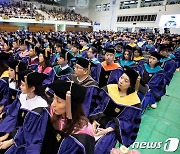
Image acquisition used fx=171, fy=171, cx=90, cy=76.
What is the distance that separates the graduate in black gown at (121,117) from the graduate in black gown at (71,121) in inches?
27.2

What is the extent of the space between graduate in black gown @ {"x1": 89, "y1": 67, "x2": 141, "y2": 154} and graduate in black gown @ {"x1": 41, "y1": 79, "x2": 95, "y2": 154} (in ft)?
2.27

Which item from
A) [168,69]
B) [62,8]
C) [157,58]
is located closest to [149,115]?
[157,58]

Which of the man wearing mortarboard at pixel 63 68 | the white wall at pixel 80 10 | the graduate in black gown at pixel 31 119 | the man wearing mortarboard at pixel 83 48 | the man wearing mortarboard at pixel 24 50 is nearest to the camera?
the graduate in black gown at pixel 31 119

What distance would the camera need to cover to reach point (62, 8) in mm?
35938

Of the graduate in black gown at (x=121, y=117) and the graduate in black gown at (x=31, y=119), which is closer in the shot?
the graduate in black gown at (x=31, y=119)

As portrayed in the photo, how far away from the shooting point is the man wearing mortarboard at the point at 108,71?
4.02m

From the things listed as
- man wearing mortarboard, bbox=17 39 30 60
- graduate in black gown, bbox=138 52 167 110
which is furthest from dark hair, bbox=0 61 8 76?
graduate in black gown, bbox=138 52 167 110

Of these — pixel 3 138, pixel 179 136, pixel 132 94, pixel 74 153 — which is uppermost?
pixel 132 94

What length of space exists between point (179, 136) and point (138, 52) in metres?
3.54

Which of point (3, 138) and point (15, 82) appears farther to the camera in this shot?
point (15, 82)

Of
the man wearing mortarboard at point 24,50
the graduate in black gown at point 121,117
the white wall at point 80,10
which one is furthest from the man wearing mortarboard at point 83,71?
the white wall at point 80,10

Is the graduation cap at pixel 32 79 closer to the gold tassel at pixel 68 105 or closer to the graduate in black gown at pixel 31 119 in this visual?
the graduate in black gown at pixel 31 119

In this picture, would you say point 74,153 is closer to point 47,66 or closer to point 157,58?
point 47,66

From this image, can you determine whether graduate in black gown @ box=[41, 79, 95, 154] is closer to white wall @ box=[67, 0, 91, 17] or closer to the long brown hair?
the long brown hair
